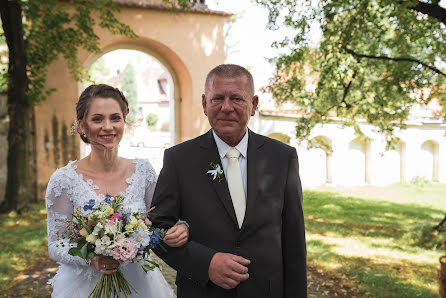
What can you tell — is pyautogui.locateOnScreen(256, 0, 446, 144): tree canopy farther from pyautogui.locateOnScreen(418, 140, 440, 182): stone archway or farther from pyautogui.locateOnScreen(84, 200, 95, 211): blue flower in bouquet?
pyautogui.locateOnScreen(418, 140, 440, 182): stone archway

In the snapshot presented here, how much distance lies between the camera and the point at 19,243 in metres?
8.56

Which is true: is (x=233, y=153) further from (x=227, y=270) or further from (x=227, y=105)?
(x=227, y=270)

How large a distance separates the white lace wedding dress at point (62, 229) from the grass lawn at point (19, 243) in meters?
3.71

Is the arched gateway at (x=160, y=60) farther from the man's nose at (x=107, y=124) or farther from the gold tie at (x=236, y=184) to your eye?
the gold tie at (x=236, y=184)

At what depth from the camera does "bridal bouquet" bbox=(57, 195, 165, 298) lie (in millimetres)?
2281

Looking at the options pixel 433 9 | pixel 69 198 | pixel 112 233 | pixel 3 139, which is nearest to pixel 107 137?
pixel 69 198

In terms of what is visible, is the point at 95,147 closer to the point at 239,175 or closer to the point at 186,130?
the point at 239,175

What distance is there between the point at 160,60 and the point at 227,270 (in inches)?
576

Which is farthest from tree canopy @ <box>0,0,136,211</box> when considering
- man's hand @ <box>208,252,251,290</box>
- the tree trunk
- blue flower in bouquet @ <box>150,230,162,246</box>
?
man's hand @ <box>208,252,251,290</box>

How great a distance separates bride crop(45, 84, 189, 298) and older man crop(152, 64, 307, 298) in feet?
2.44

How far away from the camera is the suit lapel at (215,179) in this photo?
2.31m

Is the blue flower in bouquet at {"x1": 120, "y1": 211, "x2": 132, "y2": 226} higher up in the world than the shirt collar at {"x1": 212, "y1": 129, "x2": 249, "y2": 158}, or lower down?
lower down

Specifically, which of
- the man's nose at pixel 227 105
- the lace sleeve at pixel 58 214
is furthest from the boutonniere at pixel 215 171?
the lace sleeve at pixel 58 214

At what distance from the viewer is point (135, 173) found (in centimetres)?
330
